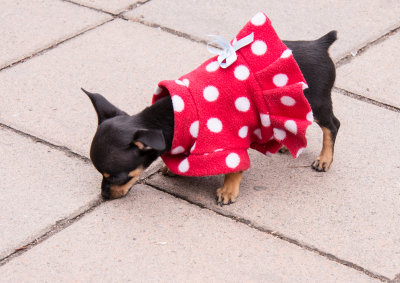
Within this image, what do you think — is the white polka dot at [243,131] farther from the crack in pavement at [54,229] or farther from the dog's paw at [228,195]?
the crack in pavement at [54,229]

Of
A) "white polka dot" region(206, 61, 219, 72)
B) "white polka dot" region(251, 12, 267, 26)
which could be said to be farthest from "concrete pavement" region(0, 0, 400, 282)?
"white polka dot" region(251, 12, 267, 26)

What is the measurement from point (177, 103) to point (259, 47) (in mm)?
605

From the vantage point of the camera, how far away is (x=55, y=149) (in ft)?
15.2

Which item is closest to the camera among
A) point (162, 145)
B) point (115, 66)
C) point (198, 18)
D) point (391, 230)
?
point (162, 145)

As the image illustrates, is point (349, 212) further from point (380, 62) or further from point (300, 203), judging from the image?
point (380, 62)

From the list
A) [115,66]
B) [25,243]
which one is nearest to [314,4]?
[115,66]

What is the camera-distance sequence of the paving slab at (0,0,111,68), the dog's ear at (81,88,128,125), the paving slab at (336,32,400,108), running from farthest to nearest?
1. the paving slab at (0,0,111,68)
2. the paving slab at (336,32,400,108)
3. the dog's ear at (81,88,128,125)

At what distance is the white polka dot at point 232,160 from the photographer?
4.00 meters

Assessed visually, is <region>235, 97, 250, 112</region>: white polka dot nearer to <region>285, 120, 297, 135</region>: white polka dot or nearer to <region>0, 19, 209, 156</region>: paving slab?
<region>285, 120, 297, 135</region>: white polka dot

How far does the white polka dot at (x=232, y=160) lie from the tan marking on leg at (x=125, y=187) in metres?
0.50

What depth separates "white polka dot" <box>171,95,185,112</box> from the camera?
155 inches

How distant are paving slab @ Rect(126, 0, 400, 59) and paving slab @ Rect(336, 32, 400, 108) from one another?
17cm

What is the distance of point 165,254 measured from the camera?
376cm

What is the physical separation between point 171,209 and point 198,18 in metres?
2.58
